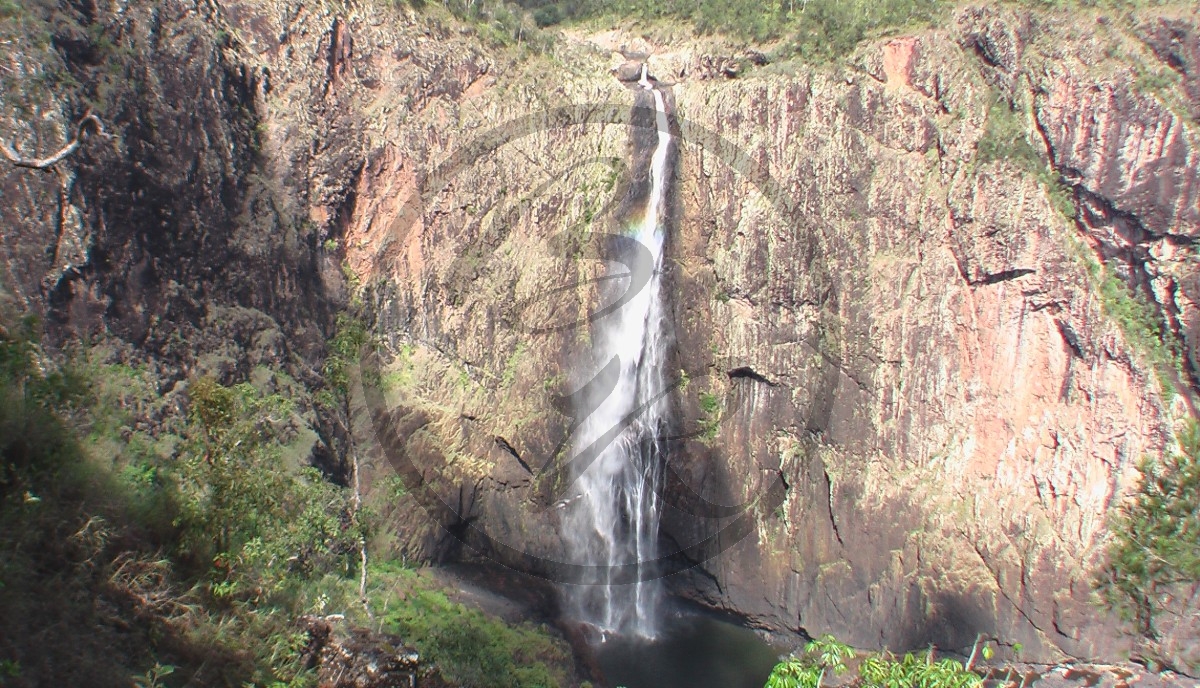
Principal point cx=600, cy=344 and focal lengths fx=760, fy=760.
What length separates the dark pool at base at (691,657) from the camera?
58.1 feet

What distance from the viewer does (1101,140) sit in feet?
55.8

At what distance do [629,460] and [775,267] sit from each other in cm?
641

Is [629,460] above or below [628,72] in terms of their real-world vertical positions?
below

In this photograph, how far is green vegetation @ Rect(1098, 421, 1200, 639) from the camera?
16.5m

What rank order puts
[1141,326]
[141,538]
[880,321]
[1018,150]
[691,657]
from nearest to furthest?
1. [141,538]
2. [1141,326]
3. [1018,150]
4. [691,657]
5. [880,321]

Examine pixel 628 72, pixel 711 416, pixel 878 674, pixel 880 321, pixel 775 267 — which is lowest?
pixel 878 674

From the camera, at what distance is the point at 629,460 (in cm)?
2045

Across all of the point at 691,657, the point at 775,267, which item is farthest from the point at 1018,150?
the point at 691,657

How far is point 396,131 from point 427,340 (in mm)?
5431

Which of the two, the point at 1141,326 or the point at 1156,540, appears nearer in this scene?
the point at 1156,540

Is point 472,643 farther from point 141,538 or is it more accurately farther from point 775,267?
point 775,267

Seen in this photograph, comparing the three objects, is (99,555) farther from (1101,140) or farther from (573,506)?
(1101,140)

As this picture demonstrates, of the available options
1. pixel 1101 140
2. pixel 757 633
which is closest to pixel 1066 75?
pixel 1101 140

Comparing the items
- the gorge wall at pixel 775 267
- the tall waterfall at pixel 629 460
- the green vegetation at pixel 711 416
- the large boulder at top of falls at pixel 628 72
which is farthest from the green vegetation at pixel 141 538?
the large boulder at top of falls at pixel 628 72
